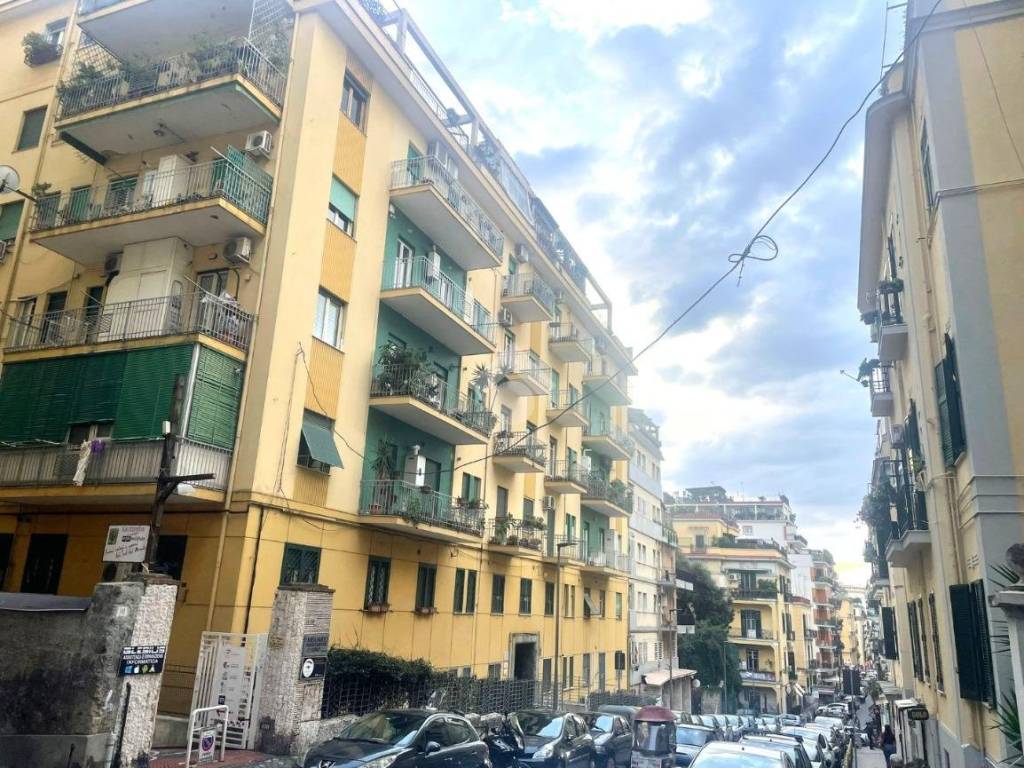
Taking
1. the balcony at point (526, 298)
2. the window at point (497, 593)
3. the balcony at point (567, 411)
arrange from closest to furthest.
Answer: the window at point (497, 593)
the balcony at point (526, 298)
the balcony at point (567, 411)

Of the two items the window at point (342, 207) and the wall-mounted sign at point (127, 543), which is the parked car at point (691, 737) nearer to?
the wall-mounted sign at point (127, 543)

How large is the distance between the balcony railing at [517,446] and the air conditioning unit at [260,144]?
479 inches

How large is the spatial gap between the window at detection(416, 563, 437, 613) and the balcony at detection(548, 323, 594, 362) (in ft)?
42.7

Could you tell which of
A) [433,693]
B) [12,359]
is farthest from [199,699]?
[12,359]

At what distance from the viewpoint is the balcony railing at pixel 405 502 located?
17.5m

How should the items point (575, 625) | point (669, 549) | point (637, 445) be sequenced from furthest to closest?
point (669, 549) < point (637, 445) < point (575, 625)

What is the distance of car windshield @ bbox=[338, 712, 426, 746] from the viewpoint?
10.6 metres

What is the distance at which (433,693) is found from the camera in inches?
647

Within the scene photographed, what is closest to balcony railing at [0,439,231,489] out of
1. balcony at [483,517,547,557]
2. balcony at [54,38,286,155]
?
balcony at [54,38,286,155]

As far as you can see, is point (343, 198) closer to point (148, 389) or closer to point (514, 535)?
point (148, 389)

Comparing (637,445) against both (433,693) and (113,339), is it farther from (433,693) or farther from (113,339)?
(113,339)

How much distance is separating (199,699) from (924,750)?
16371 mm

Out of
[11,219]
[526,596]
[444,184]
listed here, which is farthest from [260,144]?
[526,596]

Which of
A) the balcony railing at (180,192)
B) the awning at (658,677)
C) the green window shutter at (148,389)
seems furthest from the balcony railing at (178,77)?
the awning at (658,677)
